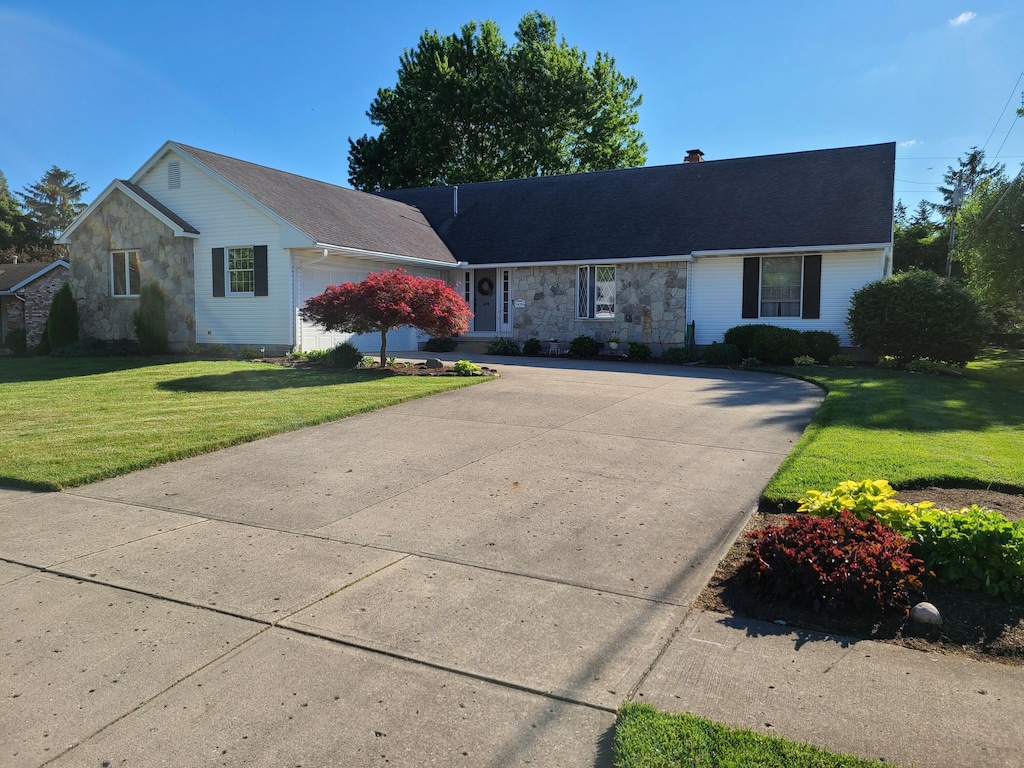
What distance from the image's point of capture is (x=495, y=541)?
5242 millimetres

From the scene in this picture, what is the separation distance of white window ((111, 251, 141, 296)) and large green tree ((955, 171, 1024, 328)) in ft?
78.0

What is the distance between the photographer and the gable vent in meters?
19.3

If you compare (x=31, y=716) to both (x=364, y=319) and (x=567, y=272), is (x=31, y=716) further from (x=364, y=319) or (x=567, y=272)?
(x=567, y=272)

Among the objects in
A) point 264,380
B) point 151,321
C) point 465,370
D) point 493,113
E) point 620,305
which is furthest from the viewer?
point 493,113

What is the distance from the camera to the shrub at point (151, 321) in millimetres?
18531

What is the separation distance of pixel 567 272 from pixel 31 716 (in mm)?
19649

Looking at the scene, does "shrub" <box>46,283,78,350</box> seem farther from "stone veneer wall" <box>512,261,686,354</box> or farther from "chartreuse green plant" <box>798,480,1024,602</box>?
"chartreuse green plant" <box>798,480,1024,602</box>

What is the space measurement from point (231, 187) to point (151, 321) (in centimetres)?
399

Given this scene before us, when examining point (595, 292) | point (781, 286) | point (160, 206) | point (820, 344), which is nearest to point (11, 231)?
point (160, 206)

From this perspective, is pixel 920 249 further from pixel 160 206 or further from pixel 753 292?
pixel 160 206

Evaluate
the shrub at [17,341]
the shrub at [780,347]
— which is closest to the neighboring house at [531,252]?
the shrub at [780,347]

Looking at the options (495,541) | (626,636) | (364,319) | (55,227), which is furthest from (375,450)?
(55,227)

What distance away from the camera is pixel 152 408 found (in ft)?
34.2

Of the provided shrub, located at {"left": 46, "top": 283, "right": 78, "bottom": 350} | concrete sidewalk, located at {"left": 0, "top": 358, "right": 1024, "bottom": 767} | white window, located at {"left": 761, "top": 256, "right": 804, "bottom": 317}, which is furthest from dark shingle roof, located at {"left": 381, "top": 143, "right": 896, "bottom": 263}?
concrete sidewalk, located at {"left": 0, "top": 358, "right": 1024, "bottom": 767}
